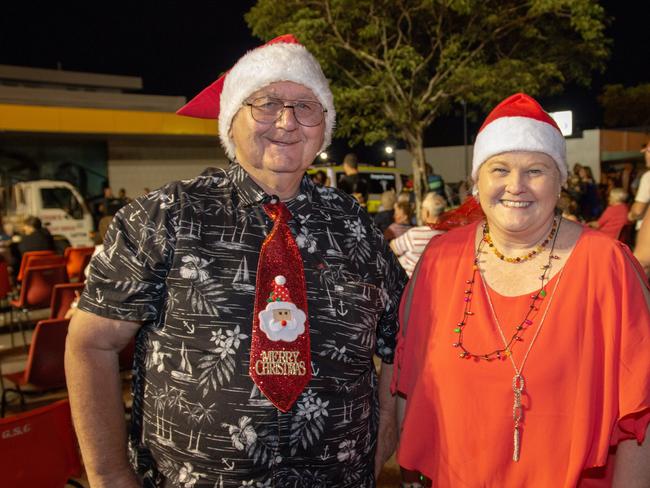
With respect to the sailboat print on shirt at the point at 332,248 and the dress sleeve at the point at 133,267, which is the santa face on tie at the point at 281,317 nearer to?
the sailboat print on shirt at the point at 332,248

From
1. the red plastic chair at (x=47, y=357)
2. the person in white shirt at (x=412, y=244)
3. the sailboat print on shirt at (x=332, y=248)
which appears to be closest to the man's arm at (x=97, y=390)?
the sailboat print on shirt at (x=332, y=248)

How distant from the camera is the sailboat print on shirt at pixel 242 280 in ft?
5.45

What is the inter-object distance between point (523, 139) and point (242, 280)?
1.06 metres

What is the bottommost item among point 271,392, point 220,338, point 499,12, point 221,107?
point 271,392

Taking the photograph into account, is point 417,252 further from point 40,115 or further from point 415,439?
point 40,115

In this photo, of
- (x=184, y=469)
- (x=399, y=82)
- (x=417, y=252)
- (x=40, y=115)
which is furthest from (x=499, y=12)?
(x=184, y=469)

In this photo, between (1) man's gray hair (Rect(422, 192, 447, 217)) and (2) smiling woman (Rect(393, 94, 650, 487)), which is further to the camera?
(1) man's gray hair (Rect(422, 192, 447, 217))

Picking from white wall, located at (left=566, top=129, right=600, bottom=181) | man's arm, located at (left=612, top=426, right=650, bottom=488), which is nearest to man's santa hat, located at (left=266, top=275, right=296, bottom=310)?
man's arm, located at (left=612, top=426, right=650, bottom=488)

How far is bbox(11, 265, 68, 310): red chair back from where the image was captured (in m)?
6.82

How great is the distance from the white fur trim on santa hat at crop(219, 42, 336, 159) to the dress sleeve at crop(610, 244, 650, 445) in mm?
1155

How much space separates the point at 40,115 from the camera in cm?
1538

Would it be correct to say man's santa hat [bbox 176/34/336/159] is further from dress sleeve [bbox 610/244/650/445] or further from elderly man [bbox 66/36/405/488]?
dress sleeve [bbox 610/244/650/445]

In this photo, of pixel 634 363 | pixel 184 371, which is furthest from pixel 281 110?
pixel 634 363

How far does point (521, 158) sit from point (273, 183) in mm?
850
